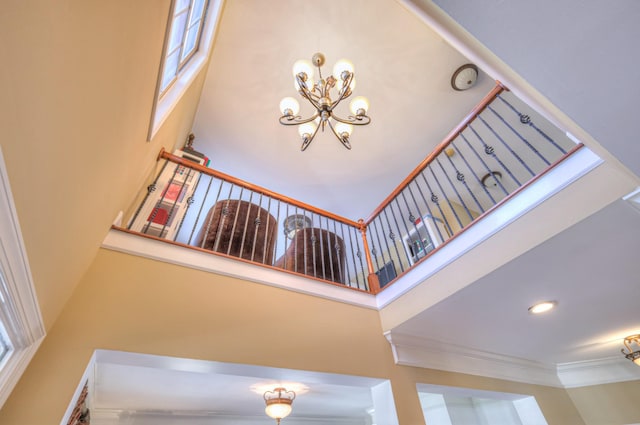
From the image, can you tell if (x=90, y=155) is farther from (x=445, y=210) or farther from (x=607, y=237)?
(x=445, y=210)

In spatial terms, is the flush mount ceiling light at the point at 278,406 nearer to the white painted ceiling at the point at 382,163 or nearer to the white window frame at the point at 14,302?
the white painted ceiling at the point at 382,163

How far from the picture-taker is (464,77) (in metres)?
3.65

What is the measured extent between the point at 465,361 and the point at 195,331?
2460 mm

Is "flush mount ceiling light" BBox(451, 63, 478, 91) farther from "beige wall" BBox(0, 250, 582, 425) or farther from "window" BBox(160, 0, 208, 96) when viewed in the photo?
"beige wall" BBox(0, 250, 582, 425)

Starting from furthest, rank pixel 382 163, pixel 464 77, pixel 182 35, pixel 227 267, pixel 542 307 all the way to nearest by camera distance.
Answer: pixel 382 163
pixel 464 77
pixel 182 35
pixel 542 307
pixel 227 267

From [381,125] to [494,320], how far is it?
2.98m

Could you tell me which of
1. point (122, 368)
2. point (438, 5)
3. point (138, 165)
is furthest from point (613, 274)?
point (122, 368)

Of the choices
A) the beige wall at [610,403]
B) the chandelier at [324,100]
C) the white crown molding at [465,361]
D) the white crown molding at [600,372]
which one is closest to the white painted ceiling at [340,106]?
the chandelier at [324,100]

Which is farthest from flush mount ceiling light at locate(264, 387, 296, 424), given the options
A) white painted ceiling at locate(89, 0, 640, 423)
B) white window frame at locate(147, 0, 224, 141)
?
white window frame at locate(147, 0, 224, 141)

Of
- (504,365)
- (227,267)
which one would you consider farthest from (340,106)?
(504,365)

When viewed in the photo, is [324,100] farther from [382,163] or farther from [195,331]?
[382,163]

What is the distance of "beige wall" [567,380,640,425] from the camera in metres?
3.04

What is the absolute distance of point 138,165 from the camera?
187 centimetres

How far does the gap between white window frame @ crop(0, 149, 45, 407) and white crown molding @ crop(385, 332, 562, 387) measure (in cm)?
217
